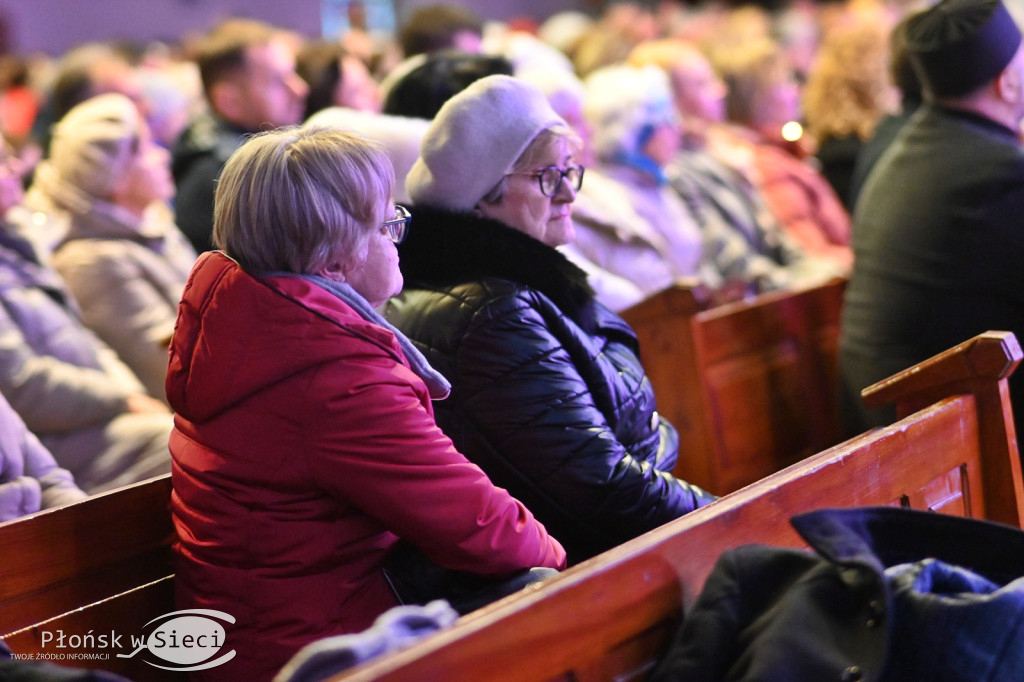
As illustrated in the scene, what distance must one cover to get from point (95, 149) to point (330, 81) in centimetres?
116

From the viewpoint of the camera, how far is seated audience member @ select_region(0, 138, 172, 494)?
2975 millimetres

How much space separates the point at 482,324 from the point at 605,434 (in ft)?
1.09

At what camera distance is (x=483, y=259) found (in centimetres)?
222

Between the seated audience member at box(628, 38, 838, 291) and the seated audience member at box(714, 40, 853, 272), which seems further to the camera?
the seated audience member at box(714, 40, 853, 272)

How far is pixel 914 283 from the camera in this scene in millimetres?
2922

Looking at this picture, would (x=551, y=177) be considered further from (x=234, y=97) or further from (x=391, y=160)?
(x=234, y=97)

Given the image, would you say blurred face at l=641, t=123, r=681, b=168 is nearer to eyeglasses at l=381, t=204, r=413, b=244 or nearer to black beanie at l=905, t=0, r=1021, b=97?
black beanie at l=905, t=0, r=1021, b=97

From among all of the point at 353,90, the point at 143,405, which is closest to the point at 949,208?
the point at 143,405

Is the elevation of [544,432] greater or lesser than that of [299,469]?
lesser

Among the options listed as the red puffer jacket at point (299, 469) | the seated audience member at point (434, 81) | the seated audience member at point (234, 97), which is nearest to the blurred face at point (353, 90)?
the seated audience member at point (234, 97)

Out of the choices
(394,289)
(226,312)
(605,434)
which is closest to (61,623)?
(226,312)

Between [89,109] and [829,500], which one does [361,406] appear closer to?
[829,500]

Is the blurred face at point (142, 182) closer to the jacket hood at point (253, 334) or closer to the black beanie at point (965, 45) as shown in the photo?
the jacket hood at point (253, 334)

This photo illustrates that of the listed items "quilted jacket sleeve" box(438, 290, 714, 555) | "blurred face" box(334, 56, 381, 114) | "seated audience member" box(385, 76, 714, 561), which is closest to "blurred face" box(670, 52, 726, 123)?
"blurred face" box(334, 56, 381, 114)
